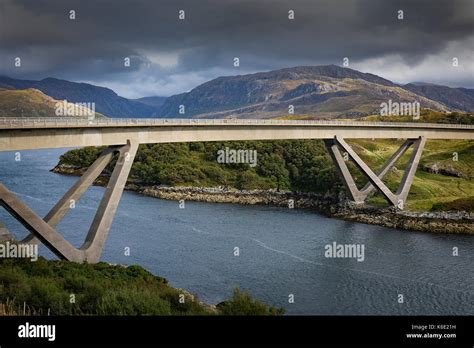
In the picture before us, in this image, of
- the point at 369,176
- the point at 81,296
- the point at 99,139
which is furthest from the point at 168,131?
the point at 369,176

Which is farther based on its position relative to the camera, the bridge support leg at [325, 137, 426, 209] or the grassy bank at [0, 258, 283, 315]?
the bridge support leg at [325, 137, 426, 209]

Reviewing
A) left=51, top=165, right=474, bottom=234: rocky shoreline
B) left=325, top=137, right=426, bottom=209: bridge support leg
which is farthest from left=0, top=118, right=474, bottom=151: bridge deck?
left=51, top=165, right=474, bottom=234: rocky shoreline

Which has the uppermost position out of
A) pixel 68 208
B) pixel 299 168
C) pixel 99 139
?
pixel 99 139
